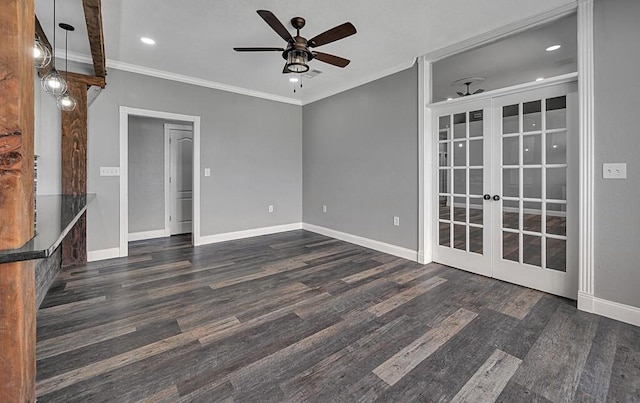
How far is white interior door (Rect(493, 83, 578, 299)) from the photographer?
8.71ft

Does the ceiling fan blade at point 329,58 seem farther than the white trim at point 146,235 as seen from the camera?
No

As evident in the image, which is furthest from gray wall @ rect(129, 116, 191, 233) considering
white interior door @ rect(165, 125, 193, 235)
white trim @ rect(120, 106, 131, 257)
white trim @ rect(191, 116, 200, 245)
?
white trim @ rect(120, 106, 131, 257)

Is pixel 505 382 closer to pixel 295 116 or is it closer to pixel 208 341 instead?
pixel 208 341

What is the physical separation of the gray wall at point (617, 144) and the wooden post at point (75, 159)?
538cm

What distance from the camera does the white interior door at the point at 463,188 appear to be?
3.24m

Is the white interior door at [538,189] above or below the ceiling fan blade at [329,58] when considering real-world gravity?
below

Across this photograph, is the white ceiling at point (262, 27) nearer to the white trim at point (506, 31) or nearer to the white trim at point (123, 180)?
the white trim at point (506, 31)

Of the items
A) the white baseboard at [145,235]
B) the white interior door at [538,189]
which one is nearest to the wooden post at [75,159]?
the white baseboard at [145,235]

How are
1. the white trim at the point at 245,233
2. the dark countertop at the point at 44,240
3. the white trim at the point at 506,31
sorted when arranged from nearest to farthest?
the dark countertop at the point at 44,240
the white trim at the point at 506,31
the white trim at the point at 245,233

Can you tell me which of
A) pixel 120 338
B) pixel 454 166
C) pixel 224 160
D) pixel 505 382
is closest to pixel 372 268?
pixel 454 166

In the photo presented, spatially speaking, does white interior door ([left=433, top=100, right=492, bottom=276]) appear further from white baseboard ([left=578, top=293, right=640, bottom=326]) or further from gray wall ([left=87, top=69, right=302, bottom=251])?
gray wall ([left=87, top=69, right=302, bottom=251])

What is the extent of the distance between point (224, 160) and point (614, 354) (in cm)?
497

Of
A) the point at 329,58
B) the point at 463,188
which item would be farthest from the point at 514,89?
the point at 329,58

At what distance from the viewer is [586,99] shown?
2424mm
